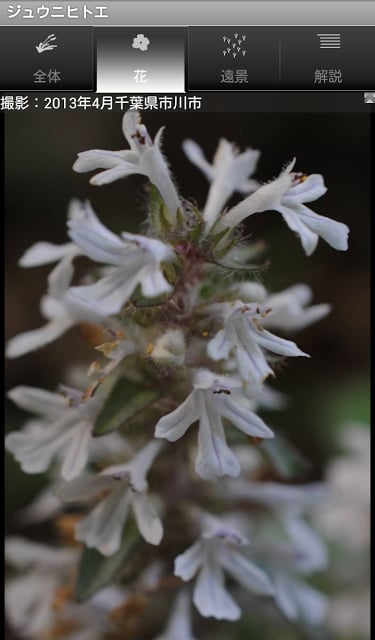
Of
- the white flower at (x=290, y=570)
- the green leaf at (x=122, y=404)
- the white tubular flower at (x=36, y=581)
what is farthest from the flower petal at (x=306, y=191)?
the white tubular flower at (x=36, y=581)

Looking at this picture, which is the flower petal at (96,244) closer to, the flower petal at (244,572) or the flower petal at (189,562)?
the flower petal at (189,562)

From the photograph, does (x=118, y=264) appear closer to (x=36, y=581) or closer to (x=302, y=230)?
(x=302, y=230)

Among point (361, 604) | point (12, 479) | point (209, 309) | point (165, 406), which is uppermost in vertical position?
point (209, 309)

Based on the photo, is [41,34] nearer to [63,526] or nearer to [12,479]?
[63,526]

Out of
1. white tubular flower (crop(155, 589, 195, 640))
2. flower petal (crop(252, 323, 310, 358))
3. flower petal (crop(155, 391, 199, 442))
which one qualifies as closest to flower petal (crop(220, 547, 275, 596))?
white tubular flower (crop(155, 589, 195, 640))

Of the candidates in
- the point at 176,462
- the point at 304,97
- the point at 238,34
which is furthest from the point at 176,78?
the point at 176,462

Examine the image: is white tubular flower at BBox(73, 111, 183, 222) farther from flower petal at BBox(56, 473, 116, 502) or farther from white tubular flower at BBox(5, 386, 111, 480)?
flower petal at BBox(56, 473, 116, 502)

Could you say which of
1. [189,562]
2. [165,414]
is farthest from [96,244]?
[189,562]

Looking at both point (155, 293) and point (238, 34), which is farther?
point (238, 34)
